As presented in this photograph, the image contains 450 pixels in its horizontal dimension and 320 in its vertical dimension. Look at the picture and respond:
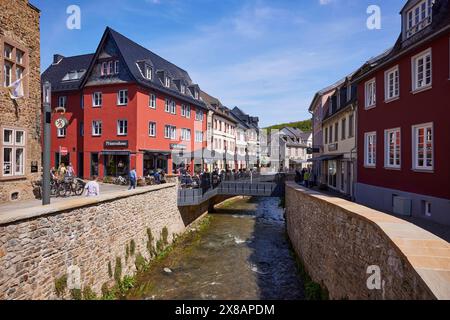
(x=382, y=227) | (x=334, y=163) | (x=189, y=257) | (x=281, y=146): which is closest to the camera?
(x=382, y=227)

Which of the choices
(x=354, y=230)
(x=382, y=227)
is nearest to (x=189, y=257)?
(x=354, y=230)

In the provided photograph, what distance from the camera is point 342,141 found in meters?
20.9

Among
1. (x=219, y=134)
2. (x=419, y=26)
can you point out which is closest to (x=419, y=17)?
(x=419, y=26)

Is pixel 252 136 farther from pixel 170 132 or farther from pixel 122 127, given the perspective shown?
pixel 122 127

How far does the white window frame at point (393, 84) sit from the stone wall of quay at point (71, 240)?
39.2 ft

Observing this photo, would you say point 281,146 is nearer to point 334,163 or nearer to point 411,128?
point 334,163

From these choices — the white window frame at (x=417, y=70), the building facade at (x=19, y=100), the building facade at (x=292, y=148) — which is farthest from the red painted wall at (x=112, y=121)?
the building facade at (x=292, y=148)

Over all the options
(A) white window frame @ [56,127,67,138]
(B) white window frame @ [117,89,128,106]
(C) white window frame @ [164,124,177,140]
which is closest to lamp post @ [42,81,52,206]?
(B) white window frame @ [117,89,128,106]

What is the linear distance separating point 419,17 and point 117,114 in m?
22.7

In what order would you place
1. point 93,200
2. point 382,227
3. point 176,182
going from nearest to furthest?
point 382,227, point 93,200, point 176,182

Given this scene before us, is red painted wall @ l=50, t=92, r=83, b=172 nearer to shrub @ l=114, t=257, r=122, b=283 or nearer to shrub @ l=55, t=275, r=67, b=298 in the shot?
shrub @ l=114, t=257, r=122, b=283

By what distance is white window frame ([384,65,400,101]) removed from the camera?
40.5 feet

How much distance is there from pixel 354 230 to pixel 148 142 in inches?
873

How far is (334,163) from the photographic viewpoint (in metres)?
23.4
